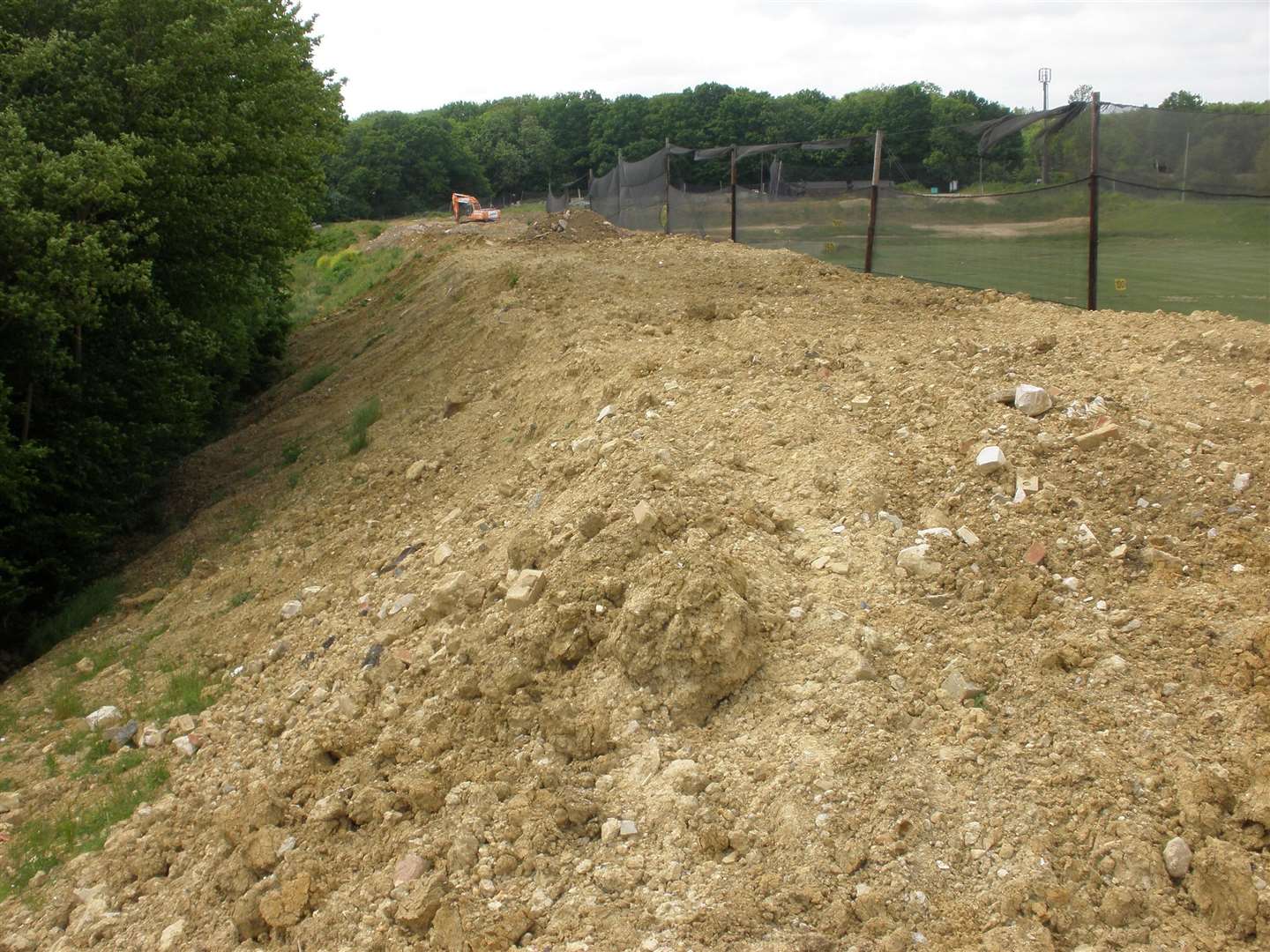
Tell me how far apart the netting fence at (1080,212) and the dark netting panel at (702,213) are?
7.41ft

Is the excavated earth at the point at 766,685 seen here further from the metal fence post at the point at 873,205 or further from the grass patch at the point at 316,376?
the grass patch at the point at 316,376

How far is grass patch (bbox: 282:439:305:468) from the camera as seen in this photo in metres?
11.2

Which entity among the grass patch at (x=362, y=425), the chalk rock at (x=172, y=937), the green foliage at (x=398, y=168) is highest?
the green foliage at (x=398, y=168)

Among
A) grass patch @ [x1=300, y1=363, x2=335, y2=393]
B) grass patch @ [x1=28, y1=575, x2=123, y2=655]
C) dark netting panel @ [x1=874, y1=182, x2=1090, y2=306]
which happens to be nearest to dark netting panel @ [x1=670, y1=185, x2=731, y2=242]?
dark netting panel @ [x1=874, y1=182, x2=1090, y2=306]

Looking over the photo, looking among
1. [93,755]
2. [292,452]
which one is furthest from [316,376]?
[93,755]

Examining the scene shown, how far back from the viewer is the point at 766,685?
174 inches

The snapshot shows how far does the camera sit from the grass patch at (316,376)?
1524cm

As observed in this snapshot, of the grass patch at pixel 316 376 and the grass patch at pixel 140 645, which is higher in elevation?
the grass patch at pixel 316 376

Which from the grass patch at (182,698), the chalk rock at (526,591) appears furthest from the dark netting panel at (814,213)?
the grass patch at (182,698)

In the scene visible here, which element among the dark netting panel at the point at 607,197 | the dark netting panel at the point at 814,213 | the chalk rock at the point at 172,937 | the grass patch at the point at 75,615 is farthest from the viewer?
the dark netting panel at the point at 607,197

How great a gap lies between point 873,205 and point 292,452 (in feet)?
22.3

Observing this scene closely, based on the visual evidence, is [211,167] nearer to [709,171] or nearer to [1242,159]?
[1242,159]

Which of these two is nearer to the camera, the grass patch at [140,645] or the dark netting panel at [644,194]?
the grass patch at [140,645]

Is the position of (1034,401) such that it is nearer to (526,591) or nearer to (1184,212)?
(526,591)
